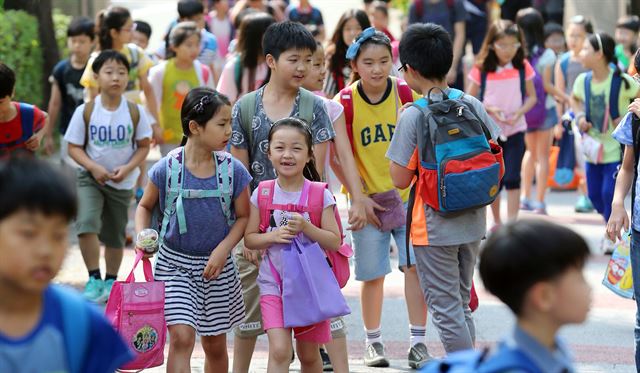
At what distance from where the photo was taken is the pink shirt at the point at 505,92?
10.5 m

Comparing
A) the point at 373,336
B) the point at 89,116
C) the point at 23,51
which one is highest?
the point at 23,51

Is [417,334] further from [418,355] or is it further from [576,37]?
[576,37]

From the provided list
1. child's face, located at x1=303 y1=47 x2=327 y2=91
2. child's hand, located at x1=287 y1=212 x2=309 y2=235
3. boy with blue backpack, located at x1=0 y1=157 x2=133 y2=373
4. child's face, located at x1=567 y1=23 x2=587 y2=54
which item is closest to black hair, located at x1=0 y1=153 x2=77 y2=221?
boy with blue backpack, located at x1=0 y1=157 x2=133 y2=373

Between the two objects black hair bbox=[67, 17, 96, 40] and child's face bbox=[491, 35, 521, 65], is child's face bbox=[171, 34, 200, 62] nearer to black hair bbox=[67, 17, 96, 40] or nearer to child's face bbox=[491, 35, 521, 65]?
black hair bbox=[67, 17, 96, 40]

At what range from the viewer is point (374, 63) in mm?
6656

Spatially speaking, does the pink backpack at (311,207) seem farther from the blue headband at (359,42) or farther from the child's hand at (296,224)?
the blue headband at (359,42)

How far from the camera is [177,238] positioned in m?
5.64

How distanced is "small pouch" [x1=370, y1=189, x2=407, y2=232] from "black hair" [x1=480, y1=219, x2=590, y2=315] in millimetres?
3465

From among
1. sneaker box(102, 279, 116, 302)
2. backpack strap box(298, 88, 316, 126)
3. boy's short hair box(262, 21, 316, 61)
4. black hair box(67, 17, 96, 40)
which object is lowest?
sneaker box(102, 279, 116, 302)

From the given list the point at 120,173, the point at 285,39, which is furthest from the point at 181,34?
the point at 285,39

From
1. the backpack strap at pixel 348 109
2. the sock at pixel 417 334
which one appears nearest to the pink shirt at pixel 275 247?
the backpack strap at pixel 348 109

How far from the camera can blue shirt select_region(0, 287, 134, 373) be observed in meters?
3.14

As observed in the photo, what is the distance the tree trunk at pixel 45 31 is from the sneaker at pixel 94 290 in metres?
6.33

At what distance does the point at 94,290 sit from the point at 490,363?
223 inches
